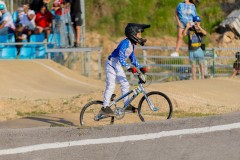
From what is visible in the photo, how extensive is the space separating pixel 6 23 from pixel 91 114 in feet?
30.4

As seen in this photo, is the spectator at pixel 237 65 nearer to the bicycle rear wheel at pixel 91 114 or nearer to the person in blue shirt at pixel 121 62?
the bicycle rear wheel at pixel 91 114

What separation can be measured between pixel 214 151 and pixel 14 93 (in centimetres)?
930

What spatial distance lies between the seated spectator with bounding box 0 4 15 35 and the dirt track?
1079 mm

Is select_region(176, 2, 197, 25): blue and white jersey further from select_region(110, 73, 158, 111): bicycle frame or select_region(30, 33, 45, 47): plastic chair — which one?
select_region(110, 73, 158, 111): bicycle frame

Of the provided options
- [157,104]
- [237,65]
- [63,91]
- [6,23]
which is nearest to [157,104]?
[157,104]

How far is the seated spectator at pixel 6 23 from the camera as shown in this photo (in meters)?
21.1

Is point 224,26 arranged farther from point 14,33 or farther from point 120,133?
point 120,133

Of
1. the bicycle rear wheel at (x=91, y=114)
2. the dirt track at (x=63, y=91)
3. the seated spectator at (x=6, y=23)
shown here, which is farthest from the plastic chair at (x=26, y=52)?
the bicycle rear wheel at (x=91, y=114)

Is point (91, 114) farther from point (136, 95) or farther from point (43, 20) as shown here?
point (43, 20)

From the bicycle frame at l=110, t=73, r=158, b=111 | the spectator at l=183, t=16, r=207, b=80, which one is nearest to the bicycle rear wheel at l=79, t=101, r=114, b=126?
the bicycle frame at l=110, t=73, r=158, b=111

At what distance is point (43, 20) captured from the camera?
22.0m

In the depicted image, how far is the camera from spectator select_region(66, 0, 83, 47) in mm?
21994

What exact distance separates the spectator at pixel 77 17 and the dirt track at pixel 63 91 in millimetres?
1066

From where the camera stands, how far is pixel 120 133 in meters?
9.55
